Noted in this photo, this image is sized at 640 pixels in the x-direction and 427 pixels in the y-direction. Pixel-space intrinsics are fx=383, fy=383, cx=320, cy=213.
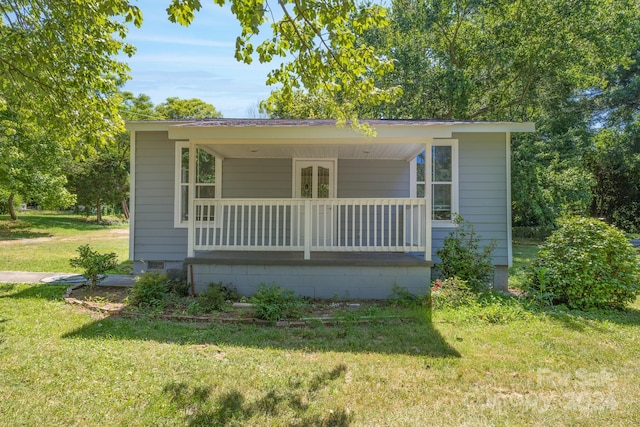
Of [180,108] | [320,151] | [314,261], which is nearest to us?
[314,261]

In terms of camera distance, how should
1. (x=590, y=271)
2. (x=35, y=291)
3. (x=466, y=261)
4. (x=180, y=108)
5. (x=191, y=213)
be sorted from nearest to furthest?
(x=590, y=271) < (x=191, y=213) < (x=35, y=291) < (x=466, y=261) < (x=180, y=108)

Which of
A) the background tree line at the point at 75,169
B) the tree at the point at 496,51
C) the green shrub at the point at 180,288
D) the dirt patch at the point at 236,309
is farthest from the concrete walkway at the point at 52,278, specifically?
the tree at the point at 496,51

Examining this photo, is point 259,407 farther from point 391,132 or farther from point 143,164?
point 143,164

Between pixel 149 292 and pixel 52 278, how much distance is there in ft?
10.6

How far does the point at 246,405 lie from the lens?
2.74 metres

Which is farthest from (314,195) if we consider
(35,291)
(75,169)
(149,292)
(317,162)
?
(75,169)

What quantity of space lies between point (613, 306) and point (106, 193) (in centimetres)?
2544

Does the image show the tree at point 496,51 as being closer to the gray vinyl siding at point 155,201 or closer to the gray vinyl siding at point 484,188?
the gray vinyl siding at point 484,188

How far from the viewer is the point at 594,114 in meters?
19.4

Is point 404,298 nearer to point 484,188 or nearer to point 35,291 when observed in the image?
point 484,188

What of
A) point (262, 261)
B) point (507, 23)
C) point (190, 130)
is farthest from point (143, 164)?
point (507, 23)

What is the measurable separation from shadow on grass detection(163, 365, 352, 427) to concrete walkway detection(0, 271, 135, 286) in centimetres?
484

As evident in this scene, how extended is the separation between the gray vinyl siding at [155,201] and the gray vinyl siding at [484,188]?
17.2ft

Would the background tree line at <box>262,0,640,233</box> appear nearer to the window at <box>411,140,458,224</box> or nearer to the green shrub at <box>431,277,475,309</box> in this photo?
the window at <box>411,140,458,224</box>
